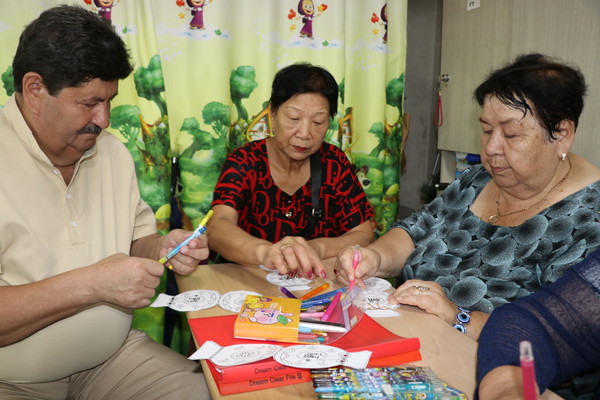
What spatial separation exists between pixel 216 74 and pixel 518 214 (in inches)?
60.8

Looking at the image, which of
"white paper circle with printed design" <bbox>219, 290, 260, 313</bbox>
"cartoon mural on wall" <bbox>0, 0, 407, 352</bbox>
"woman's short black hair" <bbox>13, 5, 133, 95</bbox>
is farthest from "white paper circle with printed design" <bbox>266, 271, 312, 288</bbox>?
"cartoon mural on wall" <bbox>0, 0, 407, 352</bbox>

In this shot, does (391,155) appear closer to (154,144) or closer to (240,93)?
(240,93)

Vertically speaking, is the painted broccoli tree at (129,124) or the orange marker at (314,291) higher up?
the painted broccoli tree at (129,124)

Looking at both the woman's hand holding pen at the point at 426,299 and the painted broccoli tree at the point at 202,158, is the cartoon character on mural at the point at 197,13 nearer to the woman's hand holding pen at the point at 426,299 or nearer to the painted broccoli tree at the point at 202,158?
the painted broccoli tree at the point at 202,158

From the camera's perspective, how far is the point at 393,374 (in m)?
0.94

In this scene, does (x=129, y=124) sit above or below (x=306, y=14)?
below

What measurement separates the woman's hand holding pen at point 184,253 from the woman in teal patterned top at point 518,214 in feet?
1.42

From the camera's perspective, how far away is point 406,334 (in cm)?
120

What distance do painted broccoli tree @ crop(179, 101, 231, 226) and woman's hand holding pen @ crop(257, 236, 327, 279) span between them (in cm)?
99

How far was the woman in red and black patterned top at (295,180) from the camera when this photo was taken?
6.75 ft

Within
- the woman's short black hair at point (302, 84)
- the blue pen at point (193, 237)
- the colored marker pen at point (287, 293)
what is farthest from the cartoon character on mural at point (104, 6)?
the colored marker pen at point (287, 293)

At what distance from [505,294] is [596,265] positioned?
1.45 feet

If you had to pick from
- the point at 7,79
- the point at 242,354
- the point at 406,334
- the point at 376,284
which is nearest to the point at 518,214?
the point at 376,284

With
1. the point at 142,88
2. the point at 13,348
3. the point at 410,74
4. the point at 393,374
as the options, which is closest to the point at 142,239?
the point at 13,348
